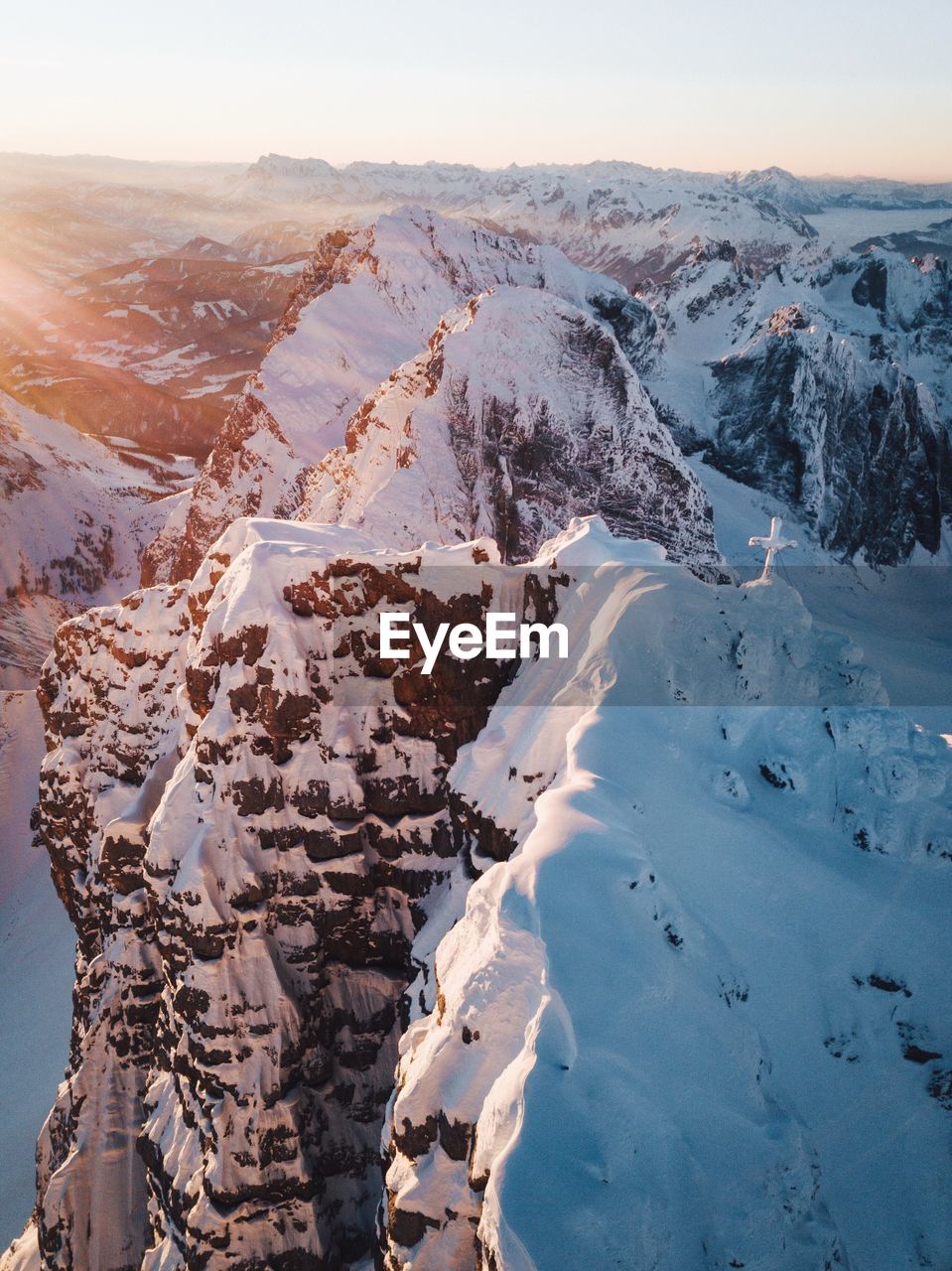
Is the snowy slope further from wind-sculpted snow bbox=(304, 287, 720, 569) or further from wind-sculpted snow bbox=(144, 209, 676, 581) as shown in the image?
wind-sculpted snow bbox=(304, 287, 720, 569)

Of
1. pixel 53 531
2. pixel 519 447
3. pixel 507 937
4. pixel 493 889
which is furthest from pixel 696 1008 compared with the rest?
pixel 53 531

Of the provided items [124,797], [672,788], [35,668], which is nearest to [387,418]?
[124,797]

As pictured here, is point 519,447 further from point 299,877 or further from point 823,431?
point 823,431

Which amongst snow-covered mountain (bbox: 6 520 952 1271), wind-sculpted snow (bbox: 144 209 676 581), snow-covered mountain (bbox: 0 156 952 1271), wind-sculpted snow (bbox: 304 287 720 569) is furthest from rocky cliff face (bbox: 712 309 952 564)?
snow-covered mountain (bbox: 6 520 952 1271)

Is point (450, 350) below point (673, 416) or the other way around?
the other way around

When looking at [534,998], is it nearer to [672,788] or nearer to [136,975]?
[672,788]
